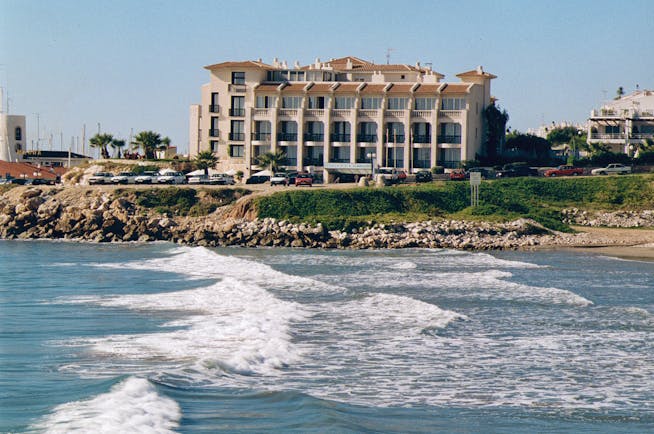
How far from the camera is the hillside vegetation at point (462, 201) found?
237 ft

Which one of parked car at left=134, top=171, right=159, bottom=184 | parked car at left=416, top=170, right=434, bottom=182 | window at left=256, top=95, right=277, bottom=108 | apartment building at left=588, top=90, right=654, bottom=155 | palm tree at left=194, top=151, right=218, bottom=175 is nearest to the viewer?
parked car at left=416, top=170, right=434, bottom=182

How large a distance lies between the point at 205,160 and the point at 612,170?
35719 mm

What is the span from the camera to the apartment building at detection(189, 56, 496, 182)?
301 ft

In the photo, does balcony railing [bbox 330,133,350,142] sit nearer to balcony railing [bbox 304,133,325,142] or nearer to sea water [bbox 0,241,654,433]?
balcony railing [bbox 304,133,325,142]

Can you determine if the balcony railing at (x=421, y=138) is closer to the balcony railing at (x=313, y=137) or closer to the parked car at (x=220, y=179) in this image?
the balcony railing at (x=313, y=137)

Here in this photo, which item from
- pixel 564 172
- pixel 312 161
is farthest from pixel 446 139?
pixel 312 161

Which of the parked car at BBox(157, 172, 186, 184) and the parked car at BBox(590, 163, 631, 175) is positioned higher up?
the parked car at BBox(590, 163, 631, 175)

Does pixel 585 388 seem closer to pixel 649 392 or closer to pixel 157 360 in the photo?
pixel 649 392

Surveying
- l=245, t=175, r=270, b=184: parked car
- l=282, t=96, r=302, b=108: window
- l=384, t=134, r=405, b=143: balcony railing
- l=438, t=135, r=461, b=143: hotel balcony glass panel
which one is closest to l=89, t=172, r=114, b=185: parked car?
l=245, t=175, r=270, b=184: parked car

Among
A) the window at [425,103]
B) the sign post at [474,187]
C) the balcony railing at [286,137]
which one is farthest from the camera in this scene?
the balcony railing at [286,137]

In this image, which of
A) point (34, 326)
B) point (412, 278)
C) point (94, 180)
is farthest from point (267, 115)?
point (34, 326)

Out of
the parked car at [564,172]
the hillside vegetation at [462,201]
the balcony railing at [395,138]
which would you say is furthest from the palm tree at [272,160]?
the parked car at [564,172]

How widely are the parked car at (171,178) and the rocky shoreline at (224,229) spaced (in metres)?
6.42

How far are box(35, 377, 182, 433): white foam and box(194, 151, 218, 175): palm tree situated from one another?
71955 millimetres
